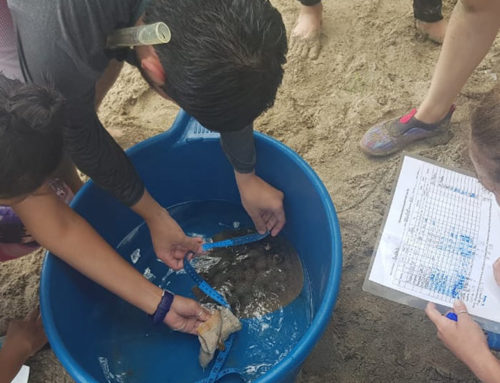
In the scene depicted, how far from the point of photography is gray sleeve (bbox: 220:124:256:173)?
0.89m

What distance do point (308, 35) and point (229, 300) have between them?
0.86m

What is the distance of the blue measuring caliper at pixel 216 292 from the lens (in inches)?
39.5

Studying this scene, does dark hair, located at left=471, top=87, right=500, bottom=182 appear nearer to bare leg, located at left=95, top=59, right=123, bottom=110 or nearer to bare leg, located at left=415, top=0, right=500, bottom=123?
bare leg, located at left=415, top=0, right=500, bottom=123

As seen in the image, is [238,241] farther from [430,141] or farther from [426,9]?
[426,9]

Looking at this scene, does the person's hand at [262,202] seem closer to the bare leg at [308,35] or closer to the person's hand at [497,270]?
the person's hand at [497,270]

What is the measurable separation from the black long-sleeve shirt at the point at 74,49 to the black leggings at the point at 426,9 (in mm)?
885

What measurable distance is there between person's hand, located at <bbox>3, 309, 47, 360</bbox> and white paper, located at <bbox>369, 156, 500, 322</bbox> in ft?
2.42

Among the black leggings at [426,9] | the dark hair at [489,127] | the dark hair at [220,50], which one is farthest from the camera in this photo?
the black leggings at [426,9]

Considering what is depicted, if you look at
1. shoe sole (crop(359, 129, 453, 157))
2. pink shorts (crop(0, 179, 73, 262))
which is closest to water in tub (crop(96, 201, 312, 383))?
pink shorts (crop(0, 179, 73, 262))

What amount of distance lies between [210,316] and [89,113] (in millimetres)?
483

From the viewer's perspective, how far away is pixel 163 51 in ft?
2.10

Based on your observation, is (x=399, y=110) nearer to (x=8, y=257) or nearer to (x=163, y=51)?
(x=163, y=51)

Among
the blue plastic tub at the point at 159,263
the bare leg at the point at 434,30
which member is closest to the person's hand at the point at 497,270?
the blue plastic tub at the point at 159,263


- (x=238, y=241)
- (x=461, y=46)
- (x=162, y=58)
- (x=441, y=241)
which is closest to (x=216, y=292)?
(x=238, y=241)
